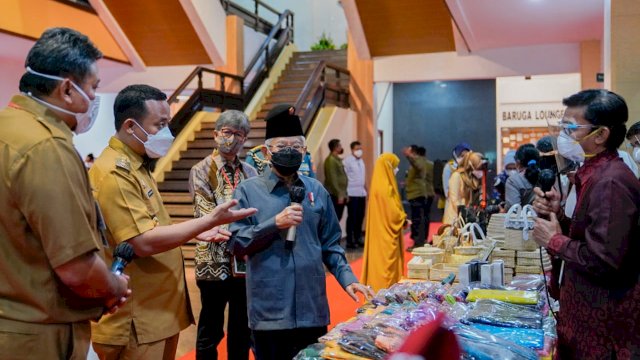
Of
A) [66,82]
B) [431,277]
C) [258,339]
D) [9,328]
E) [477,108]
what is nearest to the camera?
[9,328]

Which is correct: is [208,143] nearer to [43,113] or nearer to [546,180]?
[546,180]

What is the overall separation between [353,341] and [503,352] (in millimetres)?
508

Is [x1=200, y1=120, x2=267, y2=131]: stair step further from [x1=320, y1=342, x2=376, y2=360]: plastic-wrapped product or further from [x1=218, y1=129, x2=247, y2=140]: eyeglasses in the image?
[x1=320, y1=342, x2=376, y2=360]: plastic-wrapped product

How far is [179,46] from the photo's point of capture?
12734mm

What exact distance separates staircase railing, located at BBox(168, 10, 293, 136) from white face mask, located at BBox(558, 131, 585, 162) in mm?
8366

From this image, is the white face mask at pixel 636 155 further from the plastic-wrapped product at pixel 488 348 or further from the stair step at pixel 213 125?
the stair step at pixel 213 125

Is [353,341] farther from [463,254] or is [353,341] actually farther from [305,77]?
[305,77]

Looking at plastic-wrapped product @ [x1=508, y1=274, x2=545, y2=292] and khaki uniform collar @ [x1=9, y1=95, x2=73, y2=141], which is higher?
khaki uniform collar @ [x1=9, y1=95, x2=73, y2=141]

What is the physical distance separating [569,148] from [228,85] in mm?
10475

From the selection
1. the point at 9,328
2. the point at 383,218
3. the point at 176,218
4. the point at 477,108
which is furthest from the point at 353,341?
the point at 477,108

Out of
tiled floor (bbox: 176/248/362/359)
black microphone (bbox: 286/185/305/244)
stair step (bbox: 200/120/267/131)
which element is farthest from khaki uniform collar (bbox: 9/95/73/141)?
stair step (bbox: 200/120/267/131)

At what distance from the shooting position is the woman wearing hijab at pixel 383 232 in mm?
5352

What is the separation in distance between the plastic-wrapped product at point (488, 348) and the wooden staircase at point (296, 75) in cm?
1029

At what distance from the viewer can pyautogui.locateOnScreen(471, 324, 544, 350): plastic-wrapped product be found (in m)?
2.17
